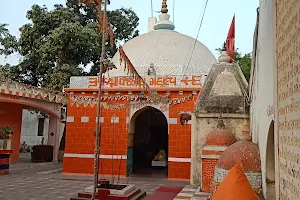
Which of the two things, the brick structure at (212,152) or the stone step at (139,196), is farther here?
the stone step at (139,196)

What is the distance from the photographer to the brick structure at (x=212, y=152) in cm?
803

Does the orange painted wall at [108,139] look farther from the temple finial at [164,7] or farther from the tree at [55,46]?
the temple finial at [164,7]

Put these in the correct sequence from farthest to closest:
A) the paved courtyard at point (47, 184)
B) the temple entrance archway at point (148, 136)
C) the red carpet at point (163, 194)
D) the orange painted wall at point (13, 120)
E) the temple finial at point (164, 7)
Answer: the temple finial at point (164, 7)
the temple entrance archway at point (148, 136)
the orange painted wall at point (13, 120)
the red carpet at point (163, 194)
the paved courtyard at point (47, 184)

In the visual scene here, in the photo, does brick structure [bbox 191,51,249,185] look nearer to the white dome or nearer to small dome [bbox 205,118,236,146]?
small dome [bbox 205,118,236,146]

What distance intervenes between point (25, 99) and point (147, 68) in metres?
5.79

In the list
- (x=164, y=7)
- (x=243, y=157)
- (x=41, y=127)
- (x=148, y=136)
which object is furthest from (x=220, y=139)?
(x=41, y=127)

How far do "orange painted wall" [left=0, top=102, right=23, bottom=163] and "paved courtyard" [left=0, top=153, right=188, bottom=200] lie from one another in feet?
10.9

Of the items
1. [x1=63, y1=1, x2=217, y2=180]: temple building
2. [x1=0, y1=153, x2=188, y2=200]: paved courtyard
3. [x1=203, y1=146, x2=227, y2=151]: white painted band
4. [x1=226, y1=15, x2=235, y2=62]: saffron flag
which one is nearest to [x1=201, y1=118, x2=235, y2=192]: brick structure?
[x1=203, y1=146, x2=227, y2=151]: white painted band

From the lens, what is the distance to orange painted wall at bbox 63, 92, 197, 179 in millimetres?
12062

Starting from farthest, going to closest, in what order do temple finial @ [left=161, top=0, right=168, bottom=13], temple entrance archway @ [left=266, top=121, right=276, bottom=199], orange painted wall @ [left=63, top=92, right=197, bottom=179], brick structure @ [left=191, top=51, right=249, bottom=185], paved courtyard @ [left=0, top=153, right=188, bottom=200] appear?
temple finial @ [left=161, top=0, right=168, bottom=13] → orange painted wall @ [left=63, top=92, right=197, bottom=179] → brick structure @ [left=191, top=51, right=249, bottom=185] → paved courtyard @ [left=0, top=153, right=188, bottom=200] → temple entrance archway @ [left=266, top=121, right=276, bottom=199]

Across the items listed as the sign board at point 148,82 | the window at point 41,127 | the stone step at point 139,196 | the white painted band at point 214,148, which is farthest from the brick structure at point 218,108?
the window at point 41,127

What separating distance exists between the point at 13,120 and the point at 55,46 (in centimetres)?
459

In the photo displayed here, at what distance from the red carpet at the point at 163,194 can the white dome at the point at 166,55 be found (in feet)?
18.2

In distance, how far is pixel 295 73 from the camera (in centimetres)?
251
